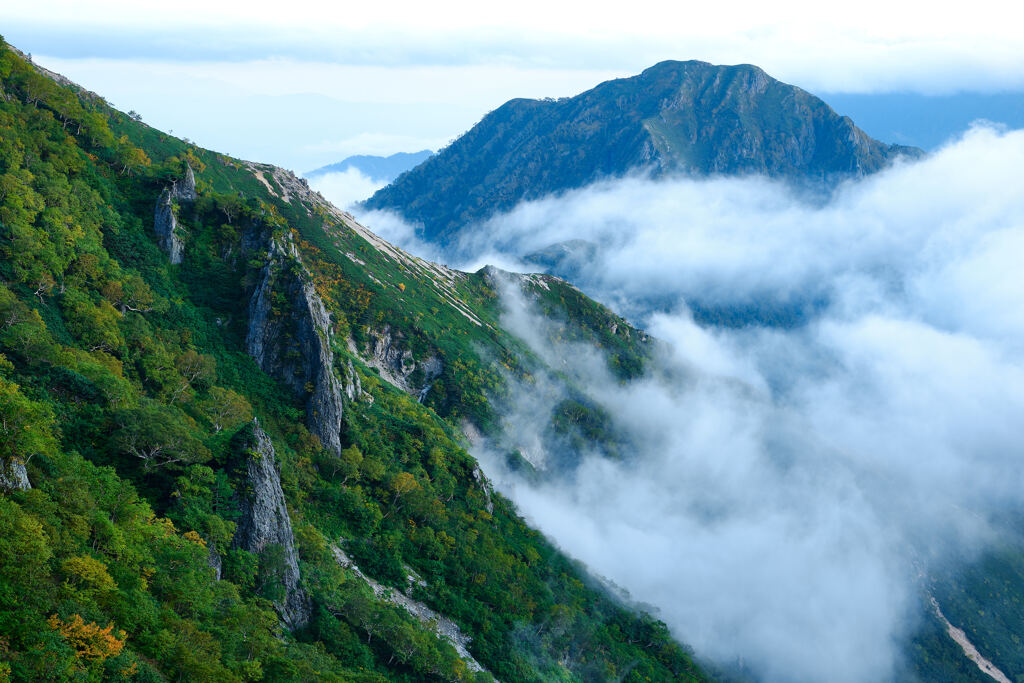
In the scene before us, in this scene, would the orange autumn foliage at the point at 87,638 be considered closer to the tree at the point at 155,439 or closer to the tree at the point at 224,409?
the tree at the point at 155,439

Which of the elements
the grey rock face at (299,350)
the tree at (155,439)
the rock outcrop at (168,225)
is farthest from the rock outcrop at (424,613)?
the rock outcrop at (168,225)

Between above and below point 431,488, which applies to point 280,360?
above

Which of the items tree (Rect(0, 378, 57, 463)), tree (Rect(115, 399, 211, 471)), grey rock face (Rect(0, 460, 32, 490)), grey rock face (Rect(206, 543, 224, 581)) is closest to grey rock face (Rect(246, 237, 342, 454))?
tree (Rect(115, 399, 211, 471))

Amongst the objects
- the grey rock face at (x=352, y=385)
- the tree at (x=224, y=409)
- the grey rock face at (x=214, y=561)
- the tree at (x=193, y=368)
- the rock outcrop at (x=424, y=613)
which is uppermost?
the tree at (x=193, y=368)

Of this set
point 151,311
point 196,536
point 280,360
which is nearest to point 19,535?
point 196,536

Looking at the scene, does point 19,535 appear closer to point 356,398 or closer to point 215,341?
point 215,341

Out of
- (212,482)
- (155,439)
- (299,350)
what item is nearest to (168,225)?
(299,350)

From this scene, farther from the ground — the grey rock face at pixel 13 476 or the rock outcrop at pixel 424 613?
the grey rock face at pixel 13 476
